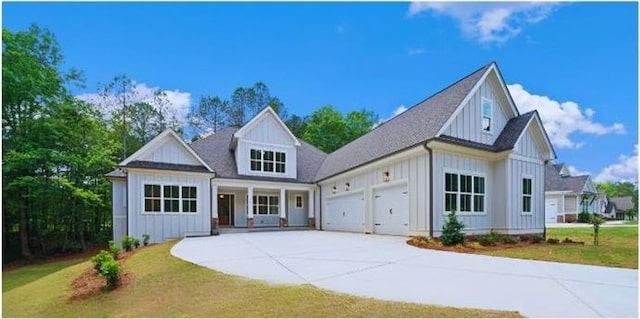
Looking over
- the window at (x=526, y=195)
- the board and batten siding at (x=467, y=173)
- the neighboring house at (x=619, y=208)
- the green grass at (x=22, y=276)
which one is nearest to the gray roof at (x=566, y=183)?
the neighboring house at (x=619, y=208)

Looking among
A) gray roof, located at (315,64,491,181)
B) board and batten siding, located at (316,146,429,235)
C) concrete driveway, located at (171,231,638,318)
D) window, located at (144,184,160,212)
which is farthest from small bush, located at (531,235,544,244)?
window, located at (144,184,160,212)

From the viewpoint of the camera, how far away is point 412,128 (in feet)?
50.4

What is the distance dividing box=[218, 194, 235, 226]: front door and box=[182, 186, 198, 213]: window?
14.0 feet

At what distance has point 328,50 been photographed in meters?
18.6

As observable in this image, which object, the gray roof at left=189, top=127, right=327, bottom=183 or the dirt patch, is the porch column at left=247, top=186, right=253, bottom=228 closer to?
the gray roof at left=189, top=127, right=327, bottom=183

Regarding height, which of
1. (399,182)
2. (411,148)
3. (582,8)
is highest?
(582,8)

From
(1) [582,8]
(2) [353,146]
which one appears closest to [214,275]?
(1) [582,8]

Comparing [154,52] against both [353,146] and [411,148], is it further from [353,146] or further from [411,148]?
[411,148]

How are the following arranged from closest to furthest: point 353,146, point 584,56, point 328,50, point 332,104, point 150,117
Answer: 1. point 584,56
2. point 328,50
3. point 353,146
4. point 150,117
5. point 332,104

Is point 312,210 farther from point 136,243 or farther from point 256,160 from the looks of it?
point 136,243

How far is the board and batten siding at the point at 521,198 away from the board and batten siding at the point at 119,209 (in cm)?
1595

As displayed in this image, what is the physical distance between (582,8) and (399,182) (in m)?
7.83

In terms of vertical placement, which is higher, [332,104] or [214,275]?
[332,104]

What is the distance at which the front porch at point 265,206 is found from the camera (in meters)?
20.8
